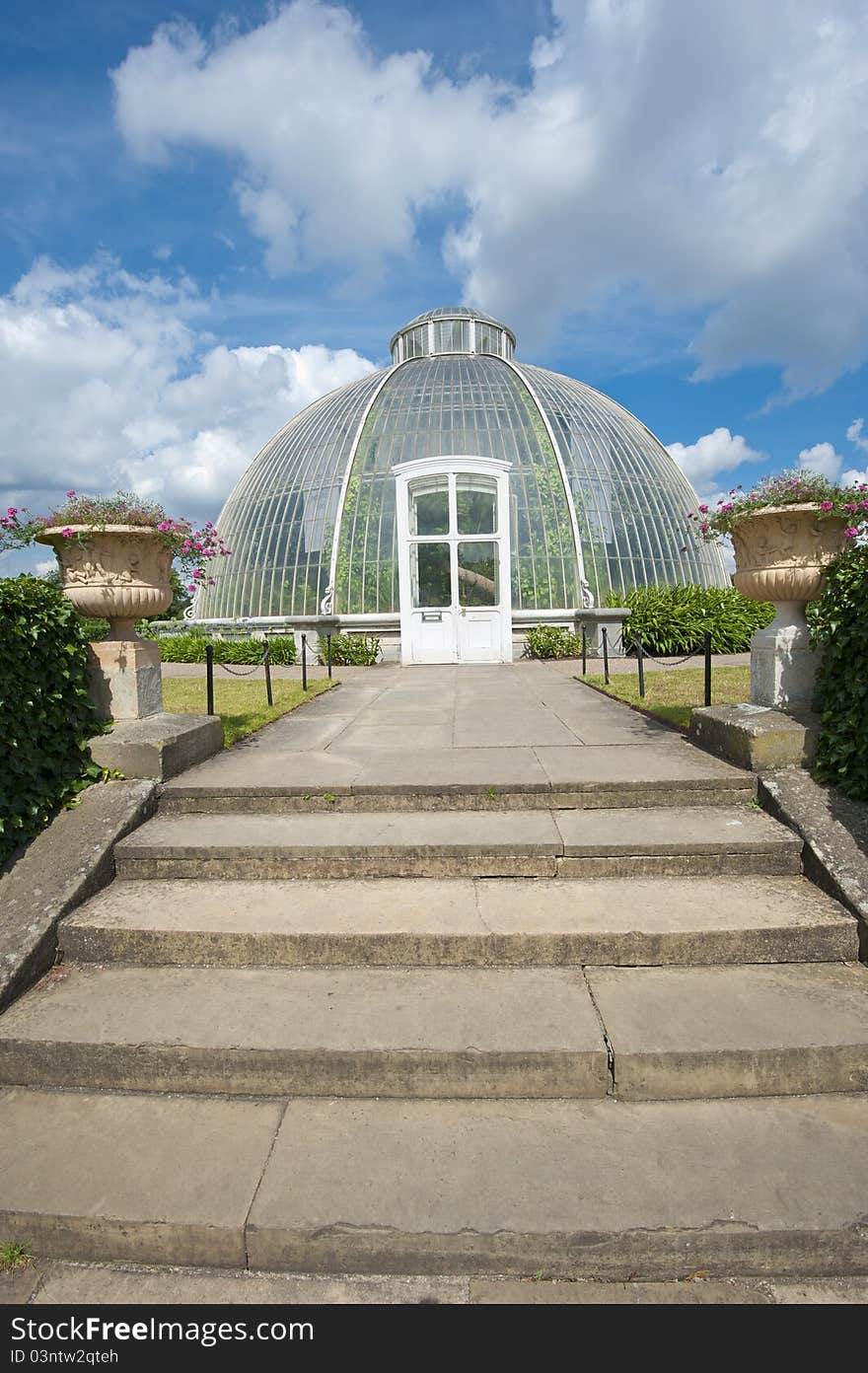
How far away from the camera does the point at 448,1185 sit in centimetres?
231

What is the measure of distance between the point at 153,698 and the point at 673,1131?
4719 mm

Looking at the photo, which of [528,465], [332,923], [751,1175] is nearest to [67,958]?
[332,923]

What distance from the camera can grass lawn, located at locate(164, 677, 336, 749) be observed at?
797cm

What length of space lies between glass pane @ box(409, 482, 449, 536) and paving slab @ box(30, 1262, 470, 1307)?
603 inches

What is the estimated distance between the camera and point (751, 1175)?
233 cm

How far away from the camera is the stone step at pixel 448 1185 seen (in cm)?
214

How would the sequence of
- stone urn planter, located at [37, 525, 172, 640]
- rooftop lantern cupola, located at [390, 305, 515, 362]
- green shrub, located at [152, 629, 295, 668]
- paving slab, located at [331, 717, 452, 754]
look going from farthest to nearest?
rooftop lantern cupola, located at [390, 305, 515, 362] → green shrub, located at [152, 629, 295, 668] → paving slab, located at [331, 717, 452, 754] → stone urn planter, located at [37, 525, 172, 640]

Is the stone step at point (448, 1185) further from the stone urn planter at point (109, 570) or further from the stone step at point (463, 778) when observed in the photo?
the stone urn planter at point (109, 570)

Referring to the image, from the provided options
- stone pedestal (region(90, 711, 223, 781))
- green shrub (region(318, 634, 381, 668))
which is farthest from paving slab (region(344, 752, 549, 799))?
green shrub (region(318, 634, 381, 668))

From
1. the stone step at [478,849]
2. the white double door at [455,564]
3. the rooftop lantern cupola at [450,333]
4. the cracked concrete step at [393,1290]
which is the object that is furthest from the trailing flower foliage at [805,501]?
the rooftop lantern cupola at [450,333]

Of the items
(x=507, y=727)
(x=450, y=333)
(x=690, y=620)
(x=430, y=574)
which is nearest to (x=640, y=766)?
(x=507, y=727)

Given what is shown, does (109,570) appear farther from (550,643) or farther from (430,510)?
(550,643)

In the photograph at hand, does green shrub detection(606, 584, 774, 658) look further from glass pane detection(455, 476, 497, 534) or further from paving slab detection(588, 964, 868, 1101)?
paving slab detection(588, 964, 868, 1101)

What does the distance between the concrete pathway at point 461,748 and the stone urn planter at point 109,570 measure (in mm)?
1373
